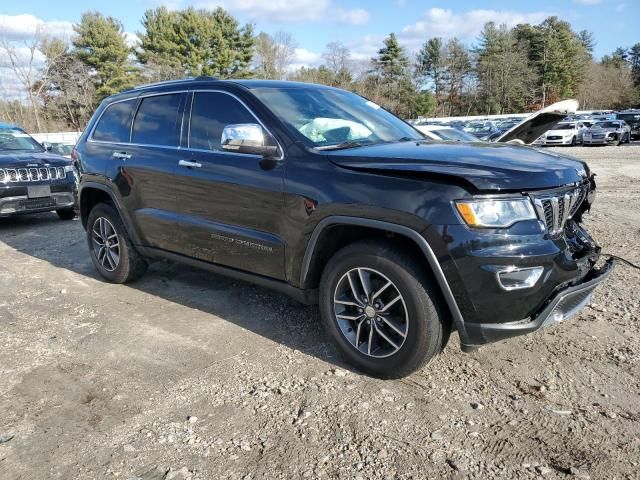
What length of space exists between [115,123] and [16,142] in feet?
17.7

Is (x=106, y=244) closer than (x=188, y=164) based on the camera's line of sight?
No

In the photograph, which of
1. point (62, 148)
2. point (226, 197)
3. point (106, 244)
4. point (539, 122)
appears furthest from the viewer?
point (62, 148)

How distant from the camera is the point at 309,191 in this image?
10.7ft

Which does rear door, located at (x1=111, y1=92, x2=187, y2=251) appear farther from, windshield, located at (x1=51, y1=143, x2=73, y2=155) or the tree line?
the tree line

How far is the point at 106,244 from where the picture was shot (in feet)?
17.5

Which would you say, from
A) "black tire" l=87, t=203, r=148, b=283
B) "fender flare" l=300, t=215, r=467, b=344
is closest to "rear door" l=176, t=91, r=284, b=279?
"fender flare" l=300, t=215, r=467, b=344

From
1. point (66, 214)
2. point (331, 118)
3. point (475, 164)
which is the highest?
point (331, 118)

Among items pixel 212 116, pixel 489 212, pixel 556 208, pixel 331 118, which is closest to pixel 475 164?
pixel 489 212

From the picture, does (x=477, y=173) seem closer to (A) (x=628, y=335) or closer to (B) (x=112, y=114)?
(A) (x=628, y=335)

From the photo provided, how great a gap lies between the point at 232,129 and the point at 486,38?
71485mm

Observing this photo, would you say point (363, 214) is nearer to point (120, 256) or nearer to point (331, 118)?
point (331, 118)

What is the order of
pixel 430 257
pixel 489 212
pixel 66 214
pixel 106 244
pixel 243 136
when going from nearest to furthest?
pixel 489 212 < pixel 430 257 < pixel 243 136 < pixel 106 244 < pixel 66 214

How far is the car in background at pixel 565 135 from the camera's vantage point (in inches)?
1169

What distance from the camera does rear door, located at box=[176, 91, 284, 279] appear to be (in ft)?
11.7
